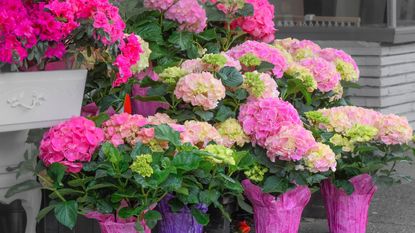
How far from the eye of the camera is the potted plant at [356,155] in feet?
14.2

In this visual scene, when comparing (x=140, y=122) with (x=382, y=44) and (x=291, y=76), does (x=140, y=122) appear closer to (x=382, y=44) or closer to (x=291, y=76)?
(x=291, y=76)

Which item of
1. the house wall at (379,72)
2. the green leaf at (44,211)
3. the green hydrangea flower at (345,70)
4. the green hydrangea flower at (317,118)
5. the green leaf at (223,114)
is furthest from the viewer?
the house wall at (379,72)

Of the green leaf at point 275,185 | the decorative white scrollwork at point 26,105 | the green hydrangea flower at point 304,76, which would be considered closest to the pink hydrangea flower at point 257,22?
the green hydrangea flower at point 304,76

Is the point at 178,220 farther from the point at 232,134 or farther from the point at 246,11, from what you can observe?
the point at 246,11

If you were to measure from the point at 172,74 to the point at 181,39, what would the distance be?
1.76 ft

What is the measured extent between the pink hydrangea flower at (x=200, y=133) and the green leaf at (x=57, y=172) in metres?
0.56

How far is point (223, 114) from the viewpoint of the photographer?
4.21 m

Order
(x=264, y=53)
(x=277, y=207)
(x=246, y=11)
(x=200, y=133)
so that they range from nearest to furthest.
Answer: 1. (x=200, y=133)
2. (x=277, y=207)
3. (x=264, y=53)
4. (x=246, y=11)

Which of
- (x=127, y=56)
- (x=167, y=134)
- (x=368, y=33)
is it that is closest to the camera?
(x=167, y=134)

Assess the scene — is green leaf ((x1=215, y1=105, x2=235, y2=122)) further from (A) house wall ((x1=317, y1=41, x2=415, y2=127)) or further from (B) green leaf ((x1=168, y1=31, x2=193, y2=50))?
(A) house wall ((x1=317, y1=41, x2=415, y2=127))

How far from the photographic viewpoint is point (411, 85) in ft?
24.3

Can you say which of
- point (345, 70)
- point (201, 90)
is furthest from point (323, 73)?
point (201, 90)

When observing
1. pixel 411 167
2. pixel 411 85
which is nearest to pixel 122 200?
pixel 411 167

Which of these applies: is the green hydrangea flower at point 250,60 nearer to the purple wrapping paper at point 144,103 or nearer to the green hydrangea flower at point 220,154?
the purple wrapping paper at point 144,103
